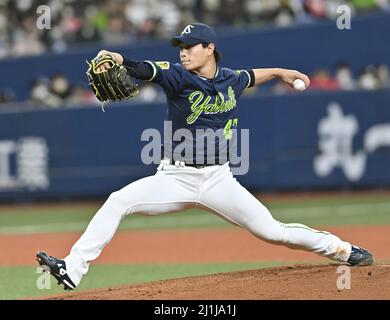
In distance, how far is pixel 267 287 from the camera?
6688 mm

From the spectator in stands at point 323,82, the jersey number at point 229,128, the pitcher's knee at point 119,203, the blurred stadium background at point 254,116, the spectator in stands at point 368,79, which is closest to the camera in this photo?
the pitcher's knee at point 119,203

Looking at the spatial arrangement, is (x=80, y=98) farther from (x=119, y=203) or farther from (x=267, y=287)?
(x=267, y=287)

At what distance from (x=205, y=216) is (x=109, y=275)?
675cm

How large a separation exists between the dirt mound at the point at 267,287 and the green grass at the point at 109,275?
1163mm

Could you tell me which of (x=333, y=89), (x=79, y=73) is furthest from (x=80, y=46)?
(x=333, y=89)

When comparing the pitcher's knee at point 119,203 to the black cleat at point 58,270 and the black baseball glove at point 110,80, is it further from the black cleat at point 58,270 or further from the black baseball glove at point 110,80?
the black baseball glove at point 110,80

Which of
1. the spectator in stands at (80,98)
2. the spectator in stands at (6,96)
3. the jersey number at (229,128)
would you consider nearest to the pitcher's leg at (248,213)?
the jersey number at (229,128)

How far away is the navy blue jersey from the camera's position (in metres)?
6.54

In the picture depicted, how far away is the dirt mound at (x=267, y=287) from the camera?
6387mm

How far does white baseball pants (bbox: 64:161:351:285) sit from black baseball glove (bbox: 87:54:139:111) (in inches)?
26.0

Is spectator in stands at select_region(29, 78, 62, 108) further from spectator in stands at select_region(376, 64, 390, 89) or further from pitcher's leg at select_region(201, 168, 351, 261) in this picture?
pitcher's leg at select_region(201, 168, 351, 261)

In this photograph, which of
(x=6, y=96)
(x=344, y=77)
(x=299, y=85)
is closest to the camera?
(x=299, y=85)

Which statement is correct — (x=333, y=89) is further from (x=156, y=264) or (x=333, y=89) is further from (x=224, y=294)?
(x=224, y=294)

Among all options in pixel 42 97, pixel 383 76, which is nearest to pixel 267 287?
pixel 383 76
